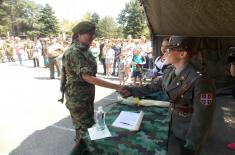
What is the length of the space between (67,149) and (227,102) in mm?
4968

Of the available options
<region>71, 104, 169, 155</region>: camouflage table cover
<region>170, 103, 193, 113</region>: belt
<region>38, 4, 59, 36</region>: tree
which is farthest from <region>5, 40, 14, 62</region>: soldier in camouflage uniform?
<region>38, 4, 59, 36</region>: tree

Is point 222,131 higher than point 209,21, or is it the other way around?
point 209,21

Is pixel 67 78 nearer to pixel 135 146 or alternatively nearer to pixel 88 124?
pixel 88 124

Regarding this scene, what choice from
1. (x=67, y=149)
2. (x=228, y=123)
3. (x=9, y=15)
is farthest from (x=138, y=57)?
(x=9, y=15)

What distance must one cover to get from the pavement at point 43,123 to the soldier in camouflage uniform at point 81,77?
348 mm

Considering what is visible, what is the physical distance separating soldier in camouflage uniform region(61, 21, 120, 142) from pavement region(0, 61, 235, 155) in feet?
1.14

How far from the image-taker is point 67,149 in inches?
175

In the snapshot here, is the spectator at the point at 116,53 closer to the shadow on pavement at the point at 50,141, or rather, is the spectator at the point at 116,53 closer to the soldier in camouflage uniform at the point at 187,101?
the shadow on pavement at the point at 50,141

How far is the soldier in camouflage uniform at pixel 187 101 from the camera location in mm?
2156

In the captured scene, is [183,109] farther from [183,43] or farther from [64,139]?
[64,139]

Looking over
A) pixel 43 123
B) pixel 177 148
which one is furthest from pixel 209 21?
pixel 43 123

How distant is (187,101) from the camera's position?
2297mm

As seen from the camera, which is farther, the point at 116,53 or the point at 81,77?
the point at 116,53

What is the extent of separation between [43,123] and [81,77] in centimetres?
302
